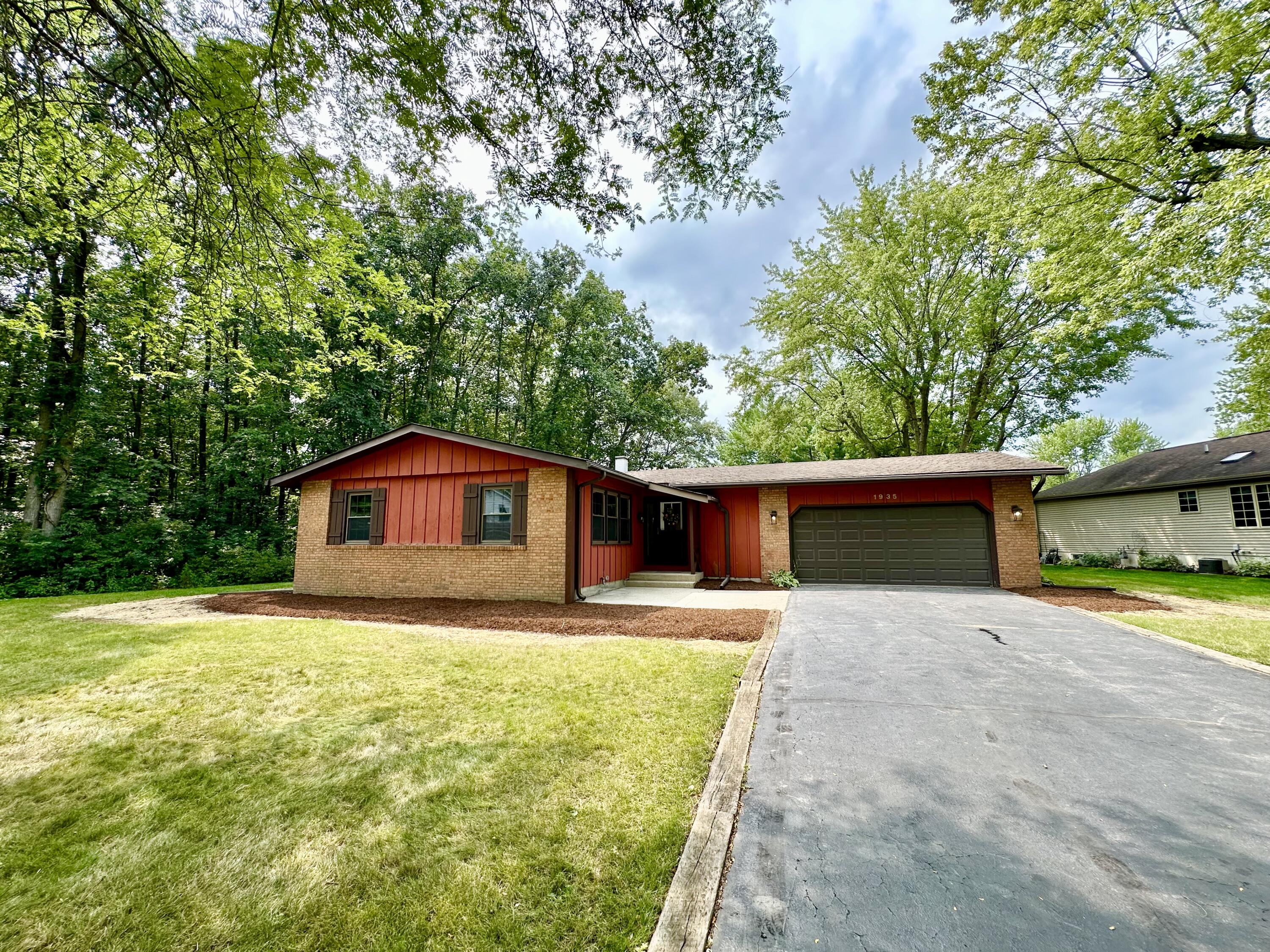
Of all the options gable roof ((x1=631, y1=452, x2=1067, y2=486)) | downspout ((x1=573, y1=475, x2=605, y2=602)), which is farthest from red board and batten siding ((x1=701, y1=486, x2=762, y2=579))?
downspout ((x1=573, y1=475, x2=605, y2=602))

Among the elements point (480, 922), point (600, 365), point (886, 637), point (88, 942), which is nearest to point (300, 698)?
point (88, 942)

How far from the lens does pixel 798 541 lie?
1225cm

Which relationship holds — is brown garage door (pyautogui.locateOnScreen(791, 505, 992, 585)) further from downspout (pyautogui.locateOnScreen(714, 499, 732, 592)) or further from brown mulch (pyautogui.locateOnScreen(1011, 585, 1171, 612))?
downspout (pyautogui.locateOnScreen(714, 499, 732, 592))

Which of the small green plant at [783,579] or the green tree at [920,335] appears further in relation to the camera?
the green tree at [920,335]

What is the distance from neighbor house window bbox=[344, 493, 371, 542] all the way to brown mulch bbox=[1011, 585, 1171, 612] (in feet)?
44.3

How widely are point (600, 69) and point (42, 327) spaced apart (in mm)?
13087

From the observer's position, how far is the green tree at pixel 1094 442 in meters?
38.3

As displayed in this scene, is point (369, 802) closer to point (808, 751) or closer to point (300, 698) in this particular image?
point (300, 698)

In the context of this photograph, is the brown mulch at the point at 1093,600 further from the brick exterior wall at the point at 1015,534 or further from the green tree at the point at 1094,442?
the green tree at the point at 1094,442

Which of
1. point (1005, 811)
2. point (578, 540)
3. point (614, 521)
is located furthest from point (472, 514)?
point (1005, 811)

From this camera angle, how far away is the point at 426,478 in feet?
32.2

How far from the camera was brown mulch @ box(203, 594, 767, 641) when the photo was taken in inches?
250

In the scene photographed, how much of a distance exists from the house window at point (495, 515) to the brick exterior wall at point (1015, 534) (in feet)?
35.7

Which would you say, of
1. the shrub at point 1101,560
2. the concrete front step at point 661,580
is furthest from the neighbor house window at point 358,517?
the shrub at point 1101,560
